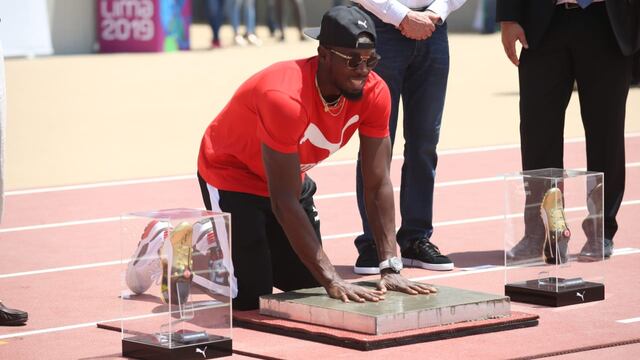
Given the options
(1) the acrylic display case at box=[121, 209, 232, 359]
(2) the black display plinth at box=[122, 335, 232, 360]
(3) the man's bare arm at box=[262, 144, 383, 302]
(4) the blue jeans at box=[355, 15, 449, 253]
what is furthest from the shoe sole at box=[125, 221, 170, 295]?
(4) the blue jeans at box=[355, 15, 449, 253]

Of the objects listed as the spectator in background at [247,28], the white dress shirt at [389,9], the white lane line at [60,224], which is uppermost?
the spectator in background at [247,28]

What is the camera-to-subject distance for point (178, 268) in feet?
21.1

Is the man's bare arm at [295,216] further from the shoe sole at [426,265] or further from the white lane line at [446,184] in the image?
the white lane line at [446,184]

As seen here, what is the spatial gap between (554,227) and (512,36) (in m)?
1.64

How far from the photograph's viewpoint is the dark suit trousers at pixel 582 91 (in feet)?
28.5

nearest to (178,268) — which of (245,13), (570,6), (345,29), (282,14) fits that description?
(345,29)

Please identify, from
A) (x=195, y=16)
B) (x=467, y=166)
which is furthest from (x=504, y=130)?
(x=195, y=16)

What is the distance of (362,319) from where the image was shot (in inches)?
259

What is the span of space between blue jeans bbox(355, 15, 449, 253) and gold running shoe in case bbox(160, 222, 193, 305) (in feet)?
7.36

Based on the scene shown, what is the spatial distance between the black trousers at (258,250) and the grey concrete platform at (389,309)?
25cm

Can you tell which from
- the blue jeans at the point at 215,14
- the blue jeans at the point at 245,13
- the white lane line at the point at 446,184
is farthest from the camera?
the blue jeans at the point at 245,13

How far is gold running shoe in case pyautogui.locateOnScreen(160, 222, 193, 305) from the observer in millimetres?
6418

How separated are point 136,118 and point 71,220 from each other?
6.81m

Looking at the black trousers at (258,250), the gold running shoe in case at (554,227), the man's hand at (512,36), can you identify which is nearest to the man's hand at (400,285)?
the black trousers at (258,250)
